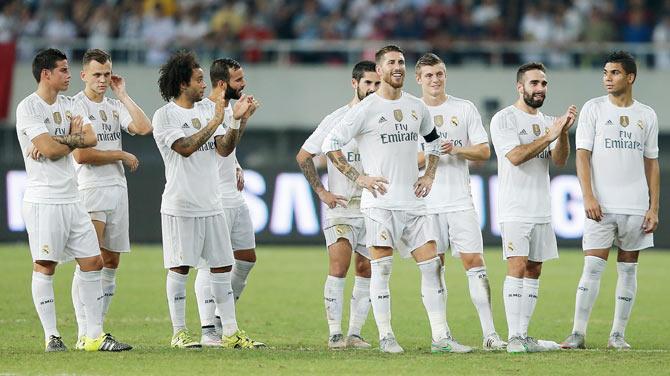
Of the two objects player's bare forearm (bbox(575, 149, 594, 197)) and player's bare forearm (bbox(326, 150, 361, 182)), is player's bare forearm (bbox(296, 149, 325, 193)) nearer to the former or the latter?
player's bare forearm (bbox(326, 150, 361, 182))

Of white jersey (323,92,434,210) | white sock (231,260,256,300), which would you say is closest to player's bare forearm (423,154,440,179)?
white jersey (323,92,434,210)

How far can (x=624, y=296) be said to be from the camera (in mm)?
12062

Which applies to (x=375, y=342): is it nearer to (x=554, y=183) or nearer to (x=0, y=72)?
(x=554, y=183)

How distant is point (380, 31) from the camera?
2752 cm

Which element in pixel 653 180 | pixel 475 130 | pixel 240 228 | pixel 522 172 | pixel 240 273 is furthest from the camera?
pixel 240 273

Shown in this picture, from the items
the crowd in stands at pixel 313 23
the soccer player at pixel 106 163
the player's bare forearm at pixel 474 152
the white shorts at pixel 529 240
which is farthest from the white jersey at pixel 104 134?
the crowd in stands at pixel 313 23

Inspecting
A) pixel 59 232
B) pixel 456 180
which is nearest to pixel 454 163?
pixel 456 180

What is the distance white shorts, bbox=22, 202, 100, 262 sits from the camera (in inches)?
440

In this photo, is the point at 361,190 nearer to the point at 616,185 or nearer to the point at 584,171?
the point at 584,171

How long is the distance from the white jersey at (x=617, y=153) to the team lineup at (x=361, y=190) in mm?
13

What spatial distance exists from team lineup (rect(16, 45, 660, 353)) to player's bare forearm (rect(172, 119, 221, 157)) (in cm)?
1

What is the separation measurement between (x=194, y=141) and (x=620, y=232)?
12.8 feet

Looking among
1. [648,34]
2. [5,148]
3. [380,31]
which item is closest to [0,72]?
[5,148]

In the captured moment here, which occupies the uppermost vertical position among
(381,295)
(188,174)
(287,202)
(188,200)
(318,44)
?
(318,44)
